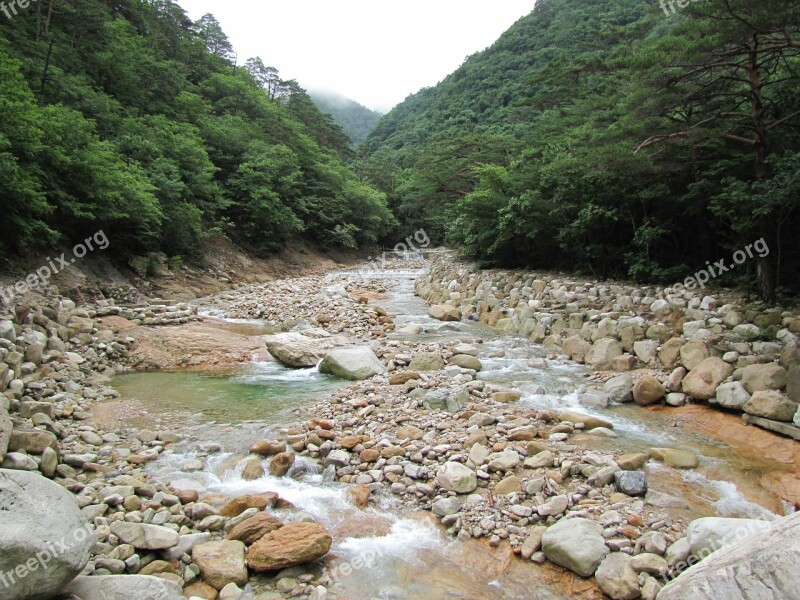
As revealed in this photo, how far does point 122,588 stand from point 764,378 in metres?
7.29

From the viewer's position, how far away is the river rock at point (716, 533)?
3.23 metres

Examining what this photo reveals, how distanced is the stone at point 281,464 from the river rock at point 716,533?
3721 mm

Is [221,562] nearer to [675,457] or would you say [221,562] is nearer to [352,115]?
[675,457]

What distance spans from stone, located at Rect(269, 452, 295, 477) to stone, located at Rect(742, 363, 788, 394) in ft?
19.4

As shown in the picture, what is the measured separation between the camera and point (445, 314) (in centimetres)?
1347

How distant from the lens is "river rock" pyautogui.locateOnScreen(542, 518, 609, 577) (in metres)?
3.37

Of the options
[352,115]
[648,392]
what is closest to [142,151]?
[648,392]

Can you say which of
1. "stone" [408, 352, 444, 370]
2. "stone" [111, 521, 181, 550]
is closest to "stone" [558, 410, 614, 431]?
"stone" [408, 352, 444, 370]

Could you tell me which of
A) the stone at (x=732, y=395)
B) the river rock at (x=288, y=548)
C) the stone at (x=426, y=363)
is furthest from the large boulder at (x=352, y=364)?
the stone at (x=732, y=395)

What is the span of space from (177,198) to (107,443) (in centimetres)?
1405

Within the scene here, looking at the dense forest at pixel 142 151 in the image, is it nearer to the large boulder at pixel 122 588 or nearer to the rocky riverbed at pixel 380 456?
the rocky riverbed at pixel 380 456

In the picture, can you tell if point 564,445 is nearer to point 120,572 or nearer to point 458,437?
point 458,437

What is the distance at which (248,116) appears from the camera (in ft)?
116

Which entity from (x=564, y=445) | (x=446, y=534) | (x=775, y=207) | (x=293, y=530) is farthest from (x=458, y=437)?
(x=775, y=207)
